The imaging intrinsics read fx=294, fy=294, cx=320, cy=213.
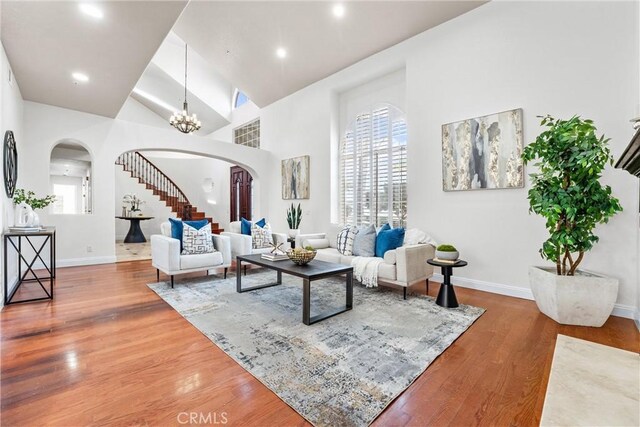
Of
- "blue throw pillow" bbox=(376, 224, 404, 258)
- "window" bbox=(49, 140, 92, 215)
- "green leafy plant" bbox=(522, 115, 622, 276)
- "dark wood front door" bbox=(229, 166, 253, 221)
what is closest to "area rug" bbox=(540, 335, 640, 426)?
"green leafy plant" bbox=(522, 115, 622, 276)

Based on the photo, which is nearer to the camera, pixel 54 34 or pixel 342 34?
pixel 54 34

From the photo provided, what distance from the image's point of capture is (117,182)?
30.0ft

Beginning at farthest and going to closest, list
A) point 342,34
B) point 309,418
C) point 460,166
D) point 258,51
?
1. point 258,51
2. point 342,34
3. point 460,166
4. point 309,418

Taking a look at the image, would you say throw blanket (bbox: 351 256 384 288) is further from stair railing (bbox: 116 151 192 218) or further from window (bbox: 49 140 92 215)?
window (bbox: 49 140 92 215)

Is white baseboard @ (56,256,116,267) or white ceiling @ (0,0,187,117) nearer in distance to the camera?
white ceiling @ (0,0,187,117)

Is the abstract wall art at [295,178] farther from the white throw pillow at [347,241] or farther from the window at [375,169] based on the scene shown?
the white throw pillow at [347,241]

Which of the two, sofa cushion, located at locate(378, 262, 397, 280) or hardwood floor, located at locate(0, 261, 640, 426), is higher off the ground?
sofa cushion, located at locate(378, 262, 397, 280)

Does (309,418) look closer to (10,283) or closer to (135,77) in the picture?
(10,283)

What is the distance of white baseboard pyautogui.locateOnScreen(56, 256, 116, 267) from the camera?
5.25m

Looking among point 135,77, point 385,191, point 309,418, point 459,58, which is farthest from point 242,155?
point 309,418

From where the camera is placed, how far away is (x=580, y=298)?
8.82 feet

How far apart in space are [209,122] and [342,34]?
6822 millimetres

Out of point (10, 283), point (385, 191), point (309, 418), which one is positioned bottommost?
point (309, 418)

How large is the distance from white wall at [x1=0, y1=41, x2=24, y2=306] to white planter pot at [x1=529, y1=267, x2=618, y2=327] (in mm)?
5638
